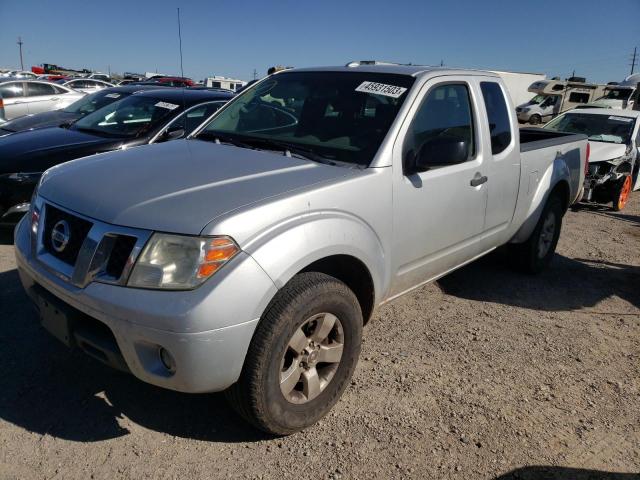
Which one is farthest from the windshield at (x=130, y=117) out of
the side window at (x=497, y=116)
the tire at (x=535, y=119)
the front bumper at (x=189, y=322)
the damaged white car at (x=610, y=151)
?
the tire at (x=535, y=119)

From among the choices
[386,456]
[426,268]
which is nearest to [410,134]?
[426,268]

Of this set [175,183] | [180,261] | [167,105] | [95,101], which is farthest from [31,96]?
[180,261]

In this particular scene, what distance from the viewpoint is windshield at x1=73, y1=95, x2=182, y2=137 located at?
5.81m

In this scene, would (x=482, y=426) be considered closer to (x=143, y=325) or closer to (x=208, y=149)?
(x=143, y=325)

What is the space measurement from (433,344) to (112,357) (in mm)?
2238

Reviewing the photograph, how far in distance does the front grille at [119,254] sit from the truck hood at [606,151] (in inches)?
317

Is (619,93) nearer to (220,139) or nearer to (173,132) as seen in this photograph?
(173,132)

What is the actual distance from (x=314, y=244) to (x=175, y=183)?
744mm

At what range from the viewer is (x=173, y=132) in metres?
5.75

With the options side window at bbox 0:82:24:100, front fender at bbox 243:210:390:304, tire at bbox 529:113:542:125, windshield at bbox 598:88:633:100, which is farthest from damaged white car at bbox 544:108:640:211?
tire at bbox 529:113:542:125

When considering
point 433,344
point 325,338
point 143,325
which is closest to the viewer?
point 143,325

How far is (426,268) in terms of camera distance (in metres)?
3.36

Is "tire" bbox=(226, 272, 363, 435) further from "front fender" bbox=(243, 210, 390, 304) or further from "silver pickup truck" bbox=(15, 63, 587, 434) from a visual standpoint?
"front fender" bbox=(243, 210, 390, 304)

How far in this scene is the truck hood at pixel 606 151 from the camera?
27.1 feet
